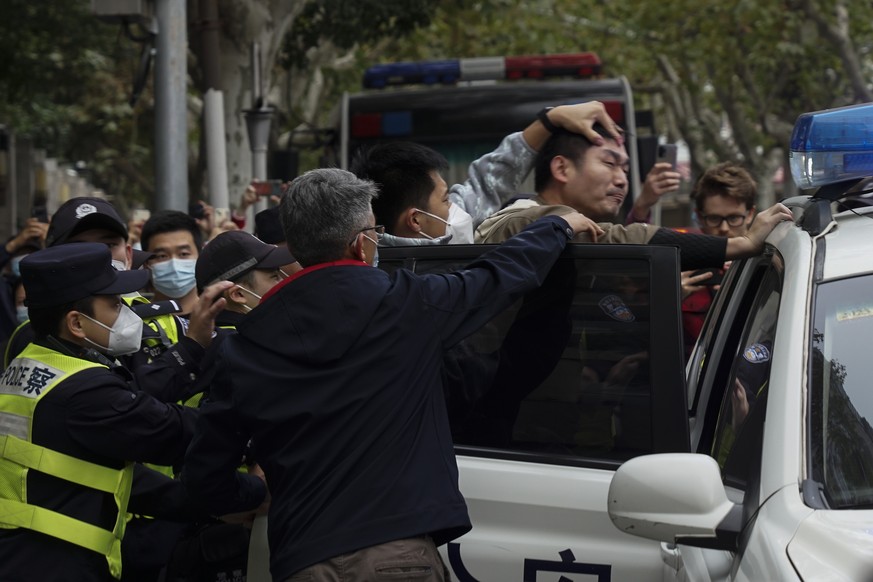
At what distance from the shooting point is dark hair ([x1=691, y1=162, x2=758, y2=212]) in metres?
5.72

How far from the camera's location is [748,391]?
3070mm

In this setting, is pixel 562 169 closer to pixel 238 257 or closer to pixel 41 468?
pixel 238 257

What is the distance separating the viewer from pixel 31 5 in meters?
16.9

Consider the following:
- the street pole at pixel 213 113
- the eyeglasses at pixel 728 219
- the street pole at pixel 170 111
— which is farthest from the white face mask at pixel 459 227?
the street pole at pixel 213 113

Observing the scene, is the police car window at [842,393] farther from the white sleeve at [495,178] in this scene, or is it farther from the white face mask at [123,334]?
the white face mask at [123,334]

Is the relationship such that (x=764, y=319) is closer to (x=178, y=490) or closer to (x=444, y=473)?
(x=444, y=473)

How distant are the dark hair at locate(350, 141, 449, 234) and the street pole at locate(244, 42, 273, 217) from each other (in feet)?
27.8

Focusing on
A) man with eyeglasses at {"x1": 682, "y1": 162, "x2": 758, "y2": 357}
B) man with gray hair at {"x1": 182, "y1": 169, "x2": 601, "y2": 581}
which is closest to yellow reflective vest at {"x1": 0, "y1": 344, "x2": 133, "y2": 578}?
man with gray hair at {"x1": 182, "y1": 169, "x2": 601, "y2": 581}

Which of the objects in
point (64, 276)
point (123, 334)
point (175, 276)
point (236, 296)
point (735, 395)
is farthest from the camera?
point (175, 276)

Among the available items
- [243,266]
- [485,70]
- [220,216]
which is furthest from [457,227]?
[485,70]

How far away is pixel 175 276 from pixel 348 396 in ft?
9.53

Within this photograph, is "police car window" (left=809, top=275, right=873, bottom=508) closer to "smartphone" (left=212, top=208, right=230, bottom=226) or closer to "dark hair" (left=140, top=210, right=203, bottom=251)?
"dark hair" (left=140, top=210, right=203, bottom=251)

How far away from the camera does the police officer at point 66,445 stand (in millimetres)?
3547

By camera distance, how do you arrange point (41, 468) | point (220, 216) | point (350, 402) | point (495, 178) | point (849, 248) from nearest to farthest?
point (849, 248), point (350, 402), point (41, 468), point (495, 178), point (220, 216)
